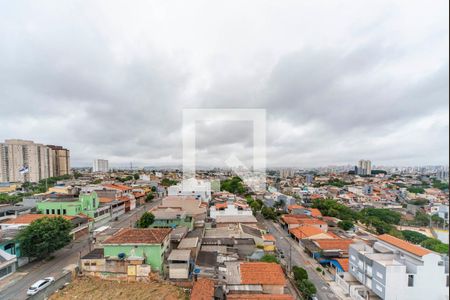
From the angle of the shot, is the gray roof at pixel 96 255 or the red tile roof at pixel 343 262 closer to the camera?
the gray roof at pixel 96 255

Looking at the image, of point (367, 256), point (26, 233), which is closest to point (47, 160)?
point (26, 233)

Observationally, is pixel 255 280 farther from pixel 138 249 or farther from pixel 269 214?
pixel 269 214

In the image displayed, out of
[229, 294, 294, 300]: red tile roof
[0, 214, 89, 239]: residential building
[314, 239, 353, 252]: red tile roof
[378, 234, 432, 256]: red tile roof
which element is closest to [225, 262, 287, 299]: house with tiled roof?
[229, 294, 294, 300]: red tile roof

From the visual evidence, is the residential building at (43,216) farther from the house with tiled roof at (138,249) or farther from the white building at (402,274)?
the white building at (402,274)

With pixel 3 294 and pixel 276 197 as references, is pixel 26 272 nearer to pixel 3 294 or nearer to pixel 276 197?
pixel 3 294

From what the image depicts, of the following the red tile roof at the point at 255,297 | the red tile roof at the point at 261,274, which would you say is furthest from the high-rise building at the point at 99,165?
the red tile roof at the point at 255,297
